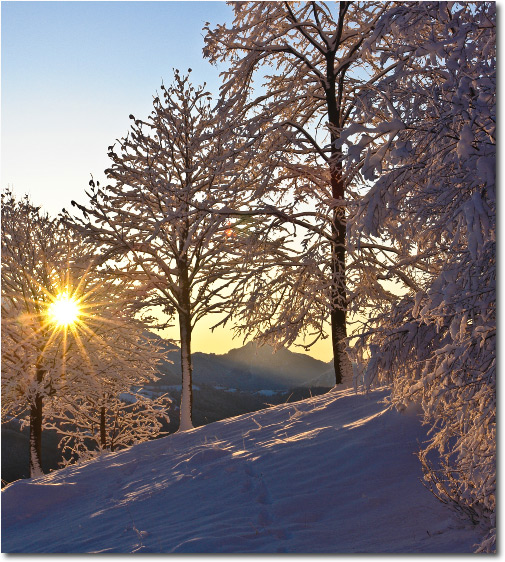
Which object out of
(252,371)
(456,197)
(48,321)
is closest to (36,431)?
(48,321)

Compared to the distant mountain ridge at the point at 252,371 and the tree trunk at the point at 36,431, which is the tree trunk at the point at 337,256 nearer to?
the tree trunk at the point at 36,431

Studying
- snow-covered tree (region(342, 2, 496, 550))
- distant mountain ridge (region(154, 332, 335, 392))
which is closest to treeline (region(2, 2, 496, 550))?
snow-covered tree (region(342, 2, 496, 550))

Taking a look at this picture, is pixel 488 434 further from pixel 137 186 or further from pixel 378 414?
pixel 137 186

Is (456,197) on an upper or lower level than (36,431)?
upper

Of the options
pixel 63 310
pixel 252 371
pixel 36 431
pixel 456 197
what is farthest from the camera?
pixel 252 371

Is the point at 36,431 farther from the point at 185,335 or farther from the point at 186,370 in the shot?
the point at 185,335

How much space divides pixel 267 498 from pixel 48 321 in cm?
1232

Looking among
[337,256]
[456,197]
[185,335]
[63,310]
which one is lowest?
[185,335]

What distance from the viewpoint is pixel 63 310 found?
16.3 meters

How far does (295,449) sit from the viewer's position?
7117mm

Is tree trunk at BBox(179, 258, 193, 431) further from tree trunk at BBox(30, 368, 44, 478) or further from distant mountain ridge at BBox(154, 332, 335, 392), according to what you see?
distant mountain ridge at BBox(154, 332, 335, 392)

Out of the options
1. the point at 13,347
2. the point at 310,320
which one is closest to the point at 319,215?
the point at 310,320

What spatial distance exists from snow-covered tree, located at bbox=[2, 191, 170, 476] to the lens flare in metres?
0.03

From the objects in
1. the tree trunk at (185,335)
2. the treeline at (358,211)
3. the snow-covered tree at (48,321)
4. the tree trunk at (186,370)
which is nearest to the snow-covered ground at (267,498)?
the treeline at (358,211)
